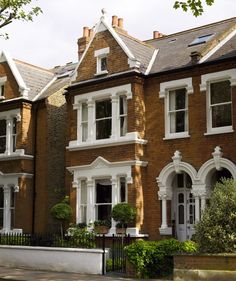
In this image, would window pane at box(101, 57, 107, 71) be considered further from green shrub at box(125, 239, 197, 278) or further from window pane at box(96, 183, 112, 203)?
green shrub at box(125, 239, 197, 278)

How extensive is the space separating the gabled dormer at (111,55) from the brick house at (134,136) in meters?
0.05

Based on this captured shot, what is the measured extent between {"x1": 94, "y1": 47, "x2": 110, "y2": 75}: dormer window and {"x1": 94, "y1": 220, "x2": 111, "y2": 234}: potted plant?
6524mm

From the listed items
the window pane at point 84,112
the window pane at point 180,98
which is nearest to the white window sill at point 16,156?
the window pane at point 84,112

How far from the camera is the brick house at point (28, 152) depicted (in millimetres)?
25656

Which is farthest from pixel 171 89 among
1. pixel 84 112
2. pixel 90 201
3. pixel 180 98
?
pixel 90 201

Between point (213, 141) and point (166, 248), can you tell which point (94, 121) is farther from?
point (166, 248)

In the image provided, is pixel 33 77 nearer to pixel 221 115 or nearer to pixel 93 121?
pixel 93 121

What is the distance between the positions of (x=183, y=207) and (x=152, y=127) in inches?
139

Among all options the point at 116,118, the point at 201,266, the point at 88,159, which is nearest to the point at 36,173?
the point at 88,159

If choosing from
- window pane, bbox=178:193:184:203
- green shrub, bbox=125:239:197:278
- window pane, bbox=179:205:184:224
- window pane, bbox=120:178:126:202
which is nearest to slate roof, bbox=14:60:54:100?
window pane, bbox=120:178:126:202

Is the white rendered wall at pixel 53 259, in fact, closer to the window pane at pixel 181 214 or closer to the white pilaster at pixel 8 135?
the window pane at pixel 181 214

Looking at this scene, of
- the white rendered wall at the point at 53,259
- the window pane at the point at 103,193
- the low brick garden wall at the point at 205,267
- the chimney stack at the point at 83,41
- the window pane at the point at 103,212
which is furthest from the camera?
the chimney stack at the point at 83,41

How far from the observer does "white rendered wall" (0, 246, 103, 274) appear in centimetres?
1739

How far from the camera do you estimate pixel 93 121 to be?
23297mm
